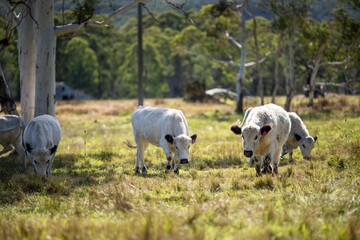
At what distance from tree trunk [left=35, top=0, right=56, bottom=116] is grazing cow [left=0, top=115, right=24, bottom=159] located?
0.99 m

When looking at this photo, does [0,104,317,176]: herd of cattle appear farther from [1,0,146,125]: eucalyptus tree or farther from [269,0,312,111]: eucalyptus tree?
[269,0,312,111]: eucalyptus tree

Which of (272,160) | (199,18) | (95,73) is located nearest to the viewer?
(272,160)

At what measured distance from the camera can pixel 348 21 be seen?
30.9 meters

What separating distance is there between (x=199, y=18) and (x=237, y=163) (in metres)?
24.4

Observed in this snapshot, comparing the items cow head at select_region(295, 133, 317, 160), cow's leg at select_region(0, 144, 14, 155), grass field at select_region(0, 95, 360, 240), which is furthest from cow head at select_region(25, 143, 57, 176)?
cow head at select_region(295, 133, 317, 160)

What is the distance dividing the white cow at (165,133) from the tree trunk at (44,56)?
322 cm

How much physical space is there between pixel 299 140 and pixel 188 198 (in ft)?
20.6

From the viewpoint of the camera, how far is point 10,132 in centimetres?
1342

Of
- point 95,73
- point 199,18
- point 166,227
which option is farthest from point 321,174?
point 95,73

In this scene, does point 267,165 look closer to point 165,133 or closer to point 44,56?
point 165,133

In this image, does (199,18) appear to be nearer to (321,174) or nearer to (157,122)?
(157,122)

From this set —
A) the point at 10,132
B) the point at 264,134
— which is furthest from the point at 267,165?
→ the point at 10,132

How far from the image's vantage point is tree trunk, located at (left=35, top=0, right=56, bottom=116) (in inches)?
567

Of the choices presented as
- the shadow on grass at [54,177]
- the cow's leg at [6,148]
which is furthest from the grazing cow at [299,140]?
the cow's leg at [6,148]
